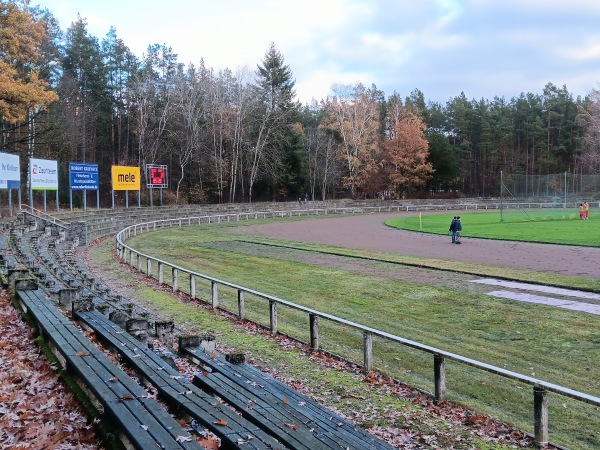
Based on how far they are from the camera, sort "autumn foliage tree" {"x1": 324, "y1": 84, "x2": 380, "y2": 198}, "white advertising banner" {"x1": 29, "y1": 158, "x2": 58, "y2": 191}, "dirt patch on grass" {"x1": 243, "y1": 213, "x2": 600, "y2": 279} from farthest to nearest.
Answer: "autumn foliage tree" {"x1": 324, "y1": 84, "x2": 380, "y2": 198} → "white advertising banner" {"x1": 29, "y1": 158, "x2": 58, "y2": 191} → "dirt patch on grass" {"x1": 243, "y1": 213, "x2": 600, "y2": 279}

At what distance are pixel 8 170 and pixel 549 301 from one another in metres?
28.5

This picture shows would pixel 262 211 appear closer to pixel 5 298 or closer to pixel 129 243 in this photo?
pixel 129 243

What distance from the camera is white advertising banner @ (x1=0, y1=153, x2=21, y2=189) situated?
1180 inches

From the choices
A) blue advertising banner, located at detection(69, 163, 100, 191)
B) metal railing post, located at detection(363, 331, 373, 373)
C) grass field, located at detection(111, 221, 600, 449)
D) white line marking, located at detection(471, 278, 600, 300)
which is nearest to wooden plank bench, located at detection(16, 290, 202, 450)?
grass field, located at detection(111, 221, 600, 449)

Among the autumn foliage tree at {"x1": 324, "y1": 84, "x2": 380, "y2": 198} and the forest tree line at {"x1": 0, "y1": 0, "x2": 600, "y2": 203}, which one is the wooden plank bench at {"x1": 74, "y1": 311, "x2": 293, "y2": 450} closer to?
the forest tree line at {"x1": 0, "y1": 0, "x2": 600, "y2": 203}

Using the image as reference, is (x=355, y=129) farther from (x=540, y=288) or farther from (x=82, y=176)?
(x=540, y=288)

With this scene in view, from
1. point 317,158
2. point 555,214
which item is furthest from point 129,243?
point 317,158

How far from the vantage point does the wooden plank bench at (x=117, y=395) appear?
422 centimetres

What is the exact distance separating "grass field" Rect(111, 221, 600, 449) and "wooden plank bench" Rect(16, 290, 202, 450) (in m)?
3.47

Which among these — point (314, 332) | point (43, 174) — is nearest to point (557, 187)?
point (43, 174)

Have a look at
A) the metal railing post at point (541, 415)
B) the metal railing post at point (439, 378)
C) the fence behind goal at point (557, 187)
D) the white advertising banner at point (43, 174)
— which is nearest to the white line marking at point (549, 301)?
the metal railing post at point (439, 378)

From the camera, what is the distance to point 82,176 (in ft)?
138

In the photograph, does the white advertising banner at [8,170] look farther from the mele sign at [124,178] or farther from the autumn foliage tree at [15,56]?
the mele sign at [124,178]

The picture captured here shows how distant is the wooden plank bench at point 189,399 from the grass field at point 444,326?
276 cm
